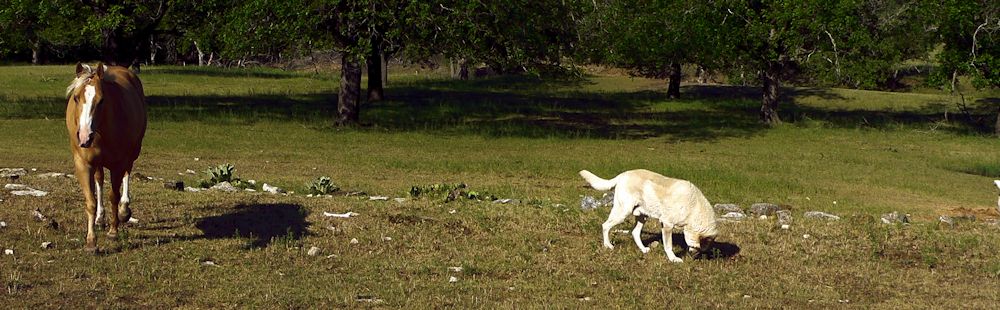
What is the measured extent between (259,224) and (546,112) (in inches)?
1323

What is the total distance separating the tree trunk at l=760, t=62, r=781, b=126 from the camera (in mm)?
45312

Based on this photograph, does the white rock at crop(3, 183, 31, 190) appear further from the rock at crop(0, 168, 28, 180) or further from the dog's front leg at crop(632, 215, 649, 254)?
the dog's front leg at crop(632, 215, 649, 254)

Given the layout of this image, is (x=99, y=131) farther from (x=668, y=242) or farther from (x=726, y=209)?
(x=726, y=209)

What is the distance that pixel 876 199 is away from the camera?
24453mm

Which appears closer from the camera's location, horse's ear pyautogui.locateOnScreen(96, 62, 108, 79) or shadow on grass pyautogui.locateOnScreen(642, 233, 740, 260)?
horse's ear pyautogui.locateOnScreen(96, 62, 108, 79)

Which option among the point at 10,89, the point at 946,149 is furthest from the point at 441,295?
the point at 10,89

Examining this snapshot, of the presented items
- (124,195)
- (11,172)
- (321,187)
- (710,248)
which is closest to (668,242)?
(710,248)

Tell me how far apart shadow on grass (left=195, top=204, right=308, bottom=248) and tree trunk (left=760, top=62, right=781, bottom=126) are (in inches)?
1260

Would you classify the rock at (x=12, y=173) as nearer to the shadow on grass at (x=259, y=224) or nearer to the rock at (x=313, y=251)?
the shadow on grass at (x=259, y=224)

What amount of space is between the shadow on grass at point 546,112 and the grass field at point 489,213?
1.02ft

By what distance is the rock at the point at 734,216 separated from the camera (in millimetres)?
17547

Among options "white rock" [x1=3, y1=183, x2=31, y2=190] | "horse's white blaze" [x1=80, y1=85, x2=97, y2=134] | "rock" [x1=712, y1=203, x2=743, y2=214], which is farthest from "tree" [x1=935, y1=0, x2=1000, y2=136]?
"horse's white blaze" [x1=80, y1=85, x2=97, y2=134]

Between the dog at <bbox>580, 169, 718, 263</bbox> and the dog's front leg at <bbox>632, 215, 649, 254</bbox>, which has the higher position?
the dog at <bbox>580, 169, 718, 263</bbox>

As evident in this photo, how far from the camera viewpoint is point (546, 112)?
4831cm
